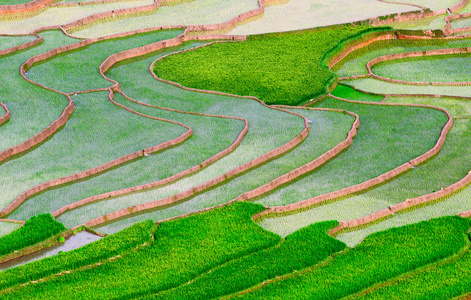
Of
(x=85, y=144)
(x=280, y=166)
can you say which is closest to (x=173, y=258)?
(x=280, y=166)

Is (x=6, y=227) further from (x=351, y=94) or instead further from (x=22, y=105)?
(x=351, y=94)

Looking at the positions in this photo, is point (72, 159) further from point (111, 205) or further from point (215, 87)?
point (215, 87)

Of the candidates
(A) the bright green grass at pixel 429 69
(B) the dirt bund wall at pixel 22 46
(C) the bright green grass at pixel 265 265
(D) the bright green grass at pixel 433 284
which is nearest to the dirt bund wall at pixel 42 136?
(B) the dirt bund wall at pixel 22 46

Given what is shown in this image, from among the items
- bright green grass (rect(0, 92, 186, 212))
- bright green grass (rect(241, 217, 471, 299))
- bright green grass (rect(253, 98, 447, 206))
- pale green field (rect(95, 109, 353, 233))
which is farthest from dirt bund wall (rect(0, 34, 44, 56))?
bright green grass (rect(241, 217, 471, 299))

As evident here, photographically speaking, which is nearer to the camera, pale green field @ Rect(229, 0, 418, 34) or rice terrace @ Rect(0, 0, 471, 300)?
rice terrace @ Rect(0, 0, 471, 300)

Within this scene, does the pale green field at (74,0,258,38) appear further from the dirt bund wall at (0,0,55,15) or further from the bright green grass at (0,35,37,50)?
the dirt bund wall at (0,0,55,15)

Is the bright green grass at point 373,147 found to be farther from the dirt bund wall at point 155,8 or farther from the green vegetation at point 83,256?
the dirt bund wall at point 155,8
